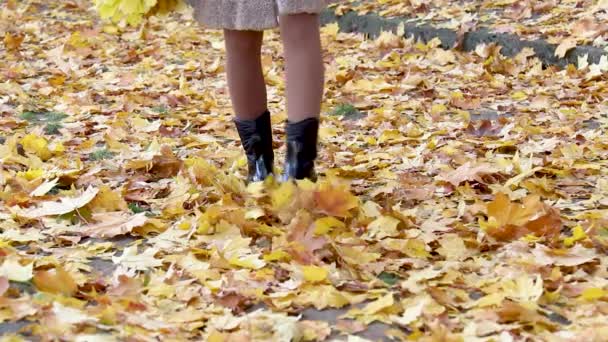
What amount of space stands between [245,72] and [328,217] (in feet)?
2.07

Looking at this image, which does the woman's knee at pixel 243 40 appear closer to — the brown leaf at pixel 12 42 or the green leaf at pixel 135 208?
the green leaf at pixel 135 208

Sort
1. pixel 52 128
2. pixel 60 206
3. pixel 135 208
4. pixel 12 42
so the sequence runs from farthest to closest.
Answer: pixel 12 42, pixel 52 128, pixel 135 208, pixel 60 206

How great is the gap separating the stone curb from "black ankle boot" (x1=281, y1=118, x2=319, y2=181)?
2.42 metres

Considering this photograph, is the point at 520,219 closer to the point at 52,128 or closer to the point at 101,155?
the point at 101,155

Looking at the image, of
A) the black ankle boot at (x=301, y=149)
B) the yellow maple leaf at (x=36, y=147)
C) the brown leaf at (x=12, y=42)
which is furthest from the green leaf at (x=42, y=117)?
the brown leaf at (x=12, y=42)

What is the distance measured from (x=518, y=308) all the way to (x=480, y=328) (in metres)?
0.09

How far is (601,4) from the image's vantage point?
5359 mm

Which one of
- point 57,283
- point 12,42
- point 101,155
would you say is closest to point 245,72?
point 101,155

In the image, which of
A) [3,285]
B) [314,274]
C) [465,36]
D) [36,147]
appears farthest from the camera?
[465,36]

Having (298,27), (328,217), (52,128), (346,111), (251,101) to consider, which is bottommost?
(346,111)

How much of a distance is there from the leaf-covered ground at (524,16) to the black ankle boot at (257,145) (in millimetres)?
2473

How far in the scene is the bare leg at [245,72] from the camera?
280 cm

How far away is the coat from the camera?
251 cm

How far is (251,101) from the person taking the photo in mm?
2879
